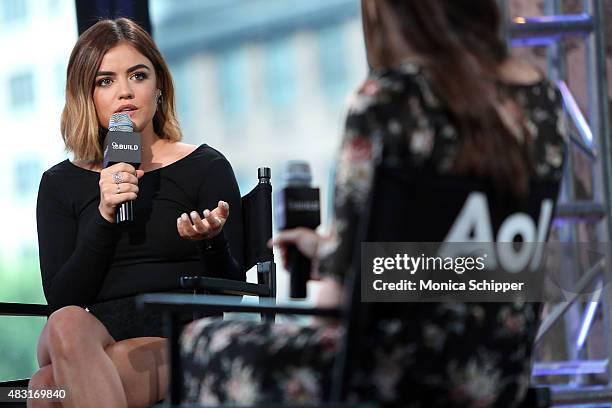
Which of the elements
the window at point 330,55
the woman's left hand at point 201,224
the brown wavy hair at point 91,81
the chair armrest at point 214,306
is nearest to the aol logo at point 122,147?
the woman's left hand at point 201,224

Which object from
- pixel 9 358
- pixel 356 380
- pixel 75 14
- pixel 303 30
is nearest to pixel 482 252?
pixel 356 380

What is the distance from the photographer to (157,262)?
2.61m

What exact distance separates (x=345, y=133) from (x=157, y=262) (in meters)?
1.37

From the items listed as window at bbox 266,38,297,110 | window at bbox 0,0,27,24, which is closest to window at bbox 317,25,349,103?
window at bbox 266,38,297,110

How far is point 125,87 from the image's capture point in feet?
8.81

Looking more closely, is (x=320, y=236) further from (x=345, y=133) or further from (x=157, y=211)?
(x=157, y=211)

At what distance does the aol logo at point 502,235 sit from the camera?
133 cm

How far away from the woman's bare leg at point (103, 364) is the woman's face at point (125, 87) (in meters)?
0.64

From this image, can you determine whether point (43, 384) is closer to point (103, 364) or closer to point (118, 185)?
point (103, 364)

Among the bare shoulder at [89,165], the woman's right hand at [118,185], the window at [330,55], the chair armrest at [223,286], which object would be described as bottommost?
the chair armrest at [223,286]

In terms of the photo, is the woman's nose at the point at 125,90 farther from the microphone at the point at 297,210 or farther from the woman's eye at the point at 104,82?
the microphone at the point at 297,210

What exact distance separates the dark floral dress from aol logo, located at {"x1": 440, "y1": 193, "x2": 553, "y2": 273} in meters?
0.03

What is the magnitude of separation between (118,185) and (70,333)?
39 cm

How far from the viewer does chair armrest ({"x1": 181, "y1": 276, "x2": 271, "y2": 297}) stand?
2.16 metres
